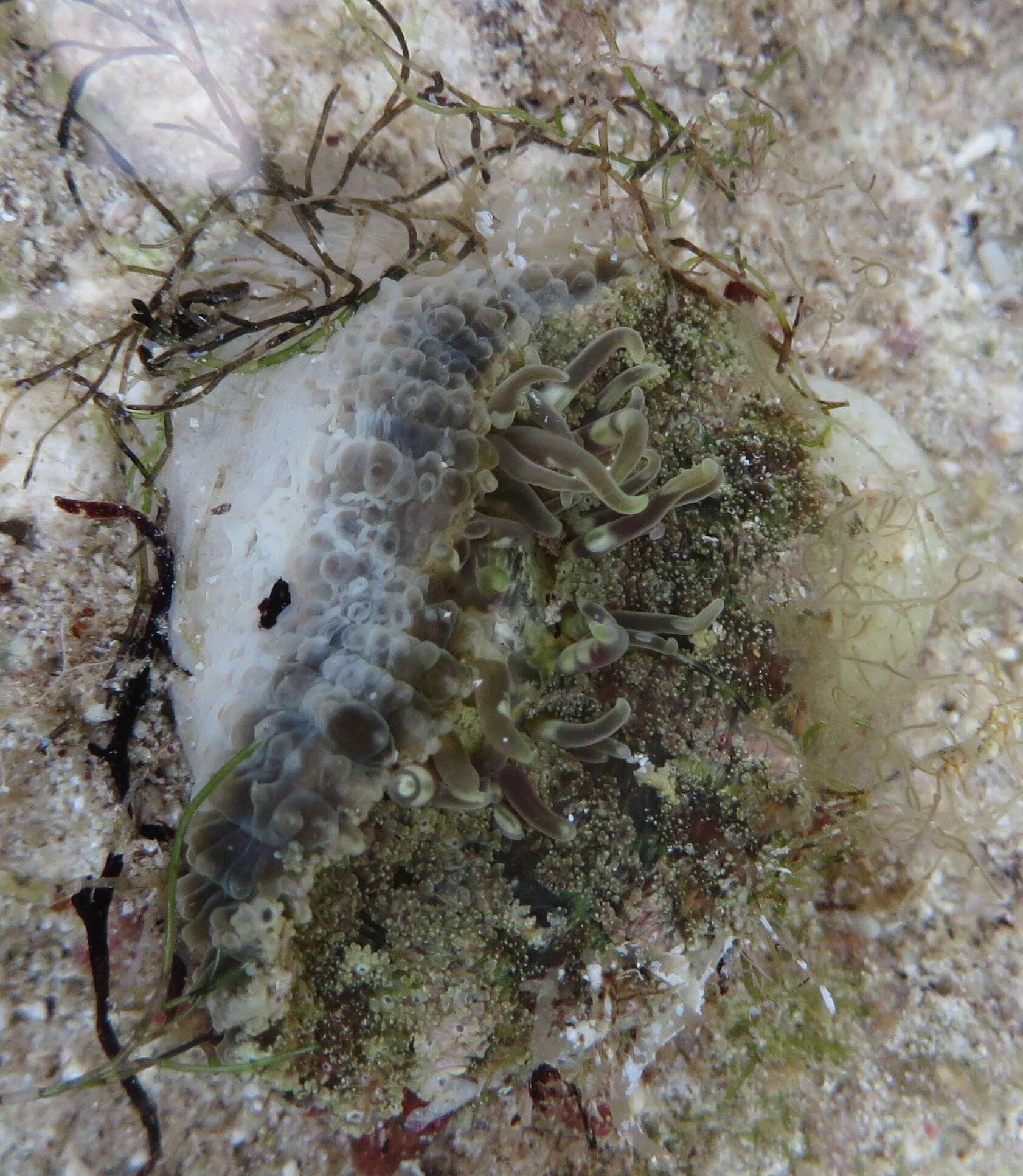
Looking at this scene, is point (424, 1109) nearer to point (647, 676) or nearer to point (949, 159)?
point (647, 676)

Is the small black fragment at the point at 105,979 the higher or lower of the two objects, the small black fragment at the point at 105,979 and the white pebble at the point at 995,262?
the lower

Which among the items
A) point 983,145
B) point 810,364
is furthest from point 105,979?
point 983,145

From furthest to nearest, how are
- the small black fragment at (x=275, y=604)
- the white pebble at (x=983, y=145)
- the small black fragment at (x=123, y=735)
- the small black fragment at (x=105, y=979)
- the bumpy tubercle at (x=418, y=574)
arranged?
1. the white pebble at (x=983, y=145)
2. the small black fragment at (x=123, y=735)
3. the small black fragment at (x=105, y=979)
4. the small black fragment at (x=275, y=604)
5. the bumpy tubercle at (x=418, y=574)

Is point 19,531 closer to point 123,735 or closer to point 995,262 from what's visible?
point 123,735

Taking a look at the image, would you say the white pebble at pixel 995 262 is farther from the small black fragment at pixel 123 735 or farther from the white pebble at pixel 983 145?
the small black fragment at pixel 123 735

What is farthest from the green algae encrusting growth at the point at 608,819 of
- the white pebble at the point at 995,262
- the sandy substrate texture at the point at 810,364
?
the white pebble at the point at 995,262

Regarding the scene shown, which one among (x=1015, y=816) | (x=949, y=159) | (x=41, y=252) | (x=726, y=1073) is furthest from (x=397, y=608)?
(x=949, y=159)
